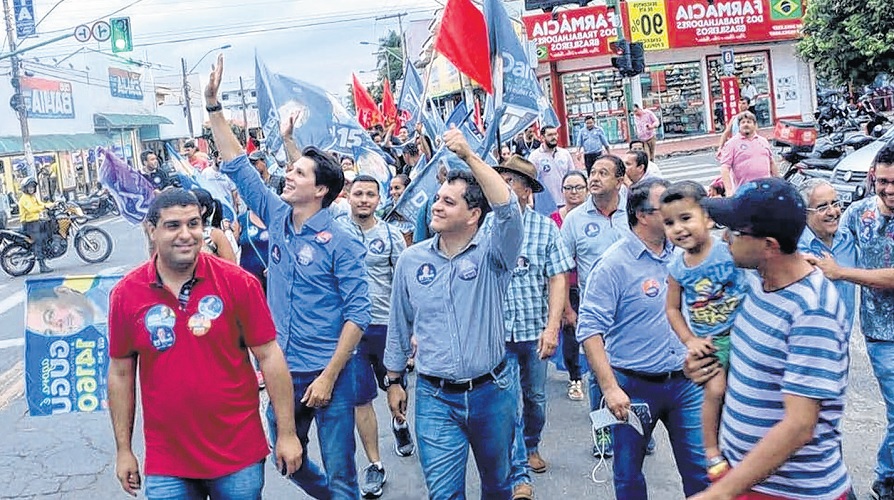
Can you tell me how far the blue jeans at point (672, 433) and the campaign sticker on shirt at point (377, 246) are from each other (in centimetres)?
233

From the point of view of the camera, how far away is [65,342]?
525 centimetres

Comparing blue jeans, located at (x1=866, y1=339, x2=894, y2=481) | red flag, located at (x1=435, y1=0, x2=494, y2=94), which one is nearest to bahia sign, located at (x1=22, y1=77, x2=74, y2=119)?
red flag, located at (x1=435, y1=0, x2=494, y2=94)

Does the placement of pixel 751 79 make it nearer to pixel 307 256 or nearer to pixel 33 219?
pixel 33 219

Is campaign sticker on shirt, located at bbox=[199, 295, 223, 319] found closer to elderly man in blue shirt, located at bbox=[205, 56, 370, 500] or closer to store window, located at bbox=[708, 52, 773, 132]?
elderly man in blue shirt, located at bbox=[205, 56, 370, 500]

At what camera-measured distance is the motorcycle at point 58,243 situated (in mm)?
16688

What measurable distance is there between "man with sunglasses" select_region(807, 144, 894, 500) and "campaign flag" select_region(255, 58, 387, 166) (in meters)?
5.70

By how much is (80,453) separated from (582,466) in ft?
11.6

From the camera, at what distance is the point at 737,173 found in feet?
37.3

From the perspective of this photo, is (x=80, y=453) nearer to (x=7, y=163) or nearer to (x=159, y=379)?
(x=159, y=379)

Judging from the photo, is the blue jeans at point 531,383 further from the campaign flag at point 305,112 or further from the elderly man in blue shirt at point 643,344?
the campaign flag at point 305,112

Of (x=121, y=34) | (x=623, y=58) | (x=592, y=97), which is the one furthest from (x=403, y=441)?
(x=592, y=97)

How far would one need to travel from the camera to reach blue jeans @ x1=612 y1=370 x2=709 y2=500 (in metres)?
4.24

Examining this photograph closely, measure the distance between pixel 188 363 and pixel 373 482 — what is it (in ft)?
7.44

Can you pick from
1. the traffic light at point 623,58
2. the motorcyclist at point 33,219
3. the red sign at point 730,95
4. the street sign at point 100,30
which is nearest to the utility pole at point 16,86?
the street sign at point 100,30
